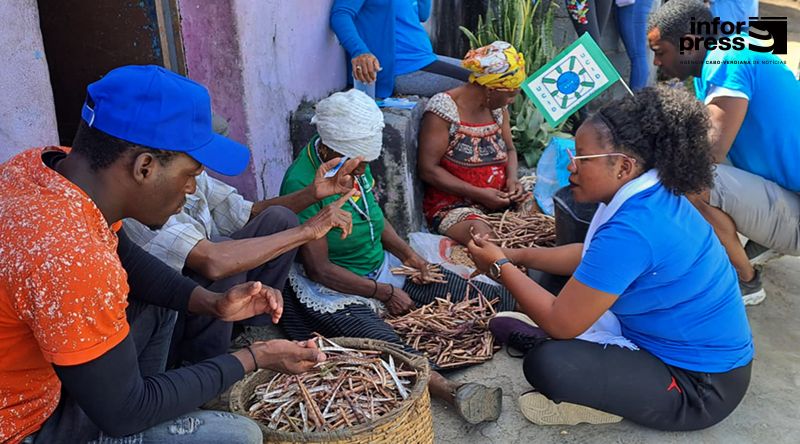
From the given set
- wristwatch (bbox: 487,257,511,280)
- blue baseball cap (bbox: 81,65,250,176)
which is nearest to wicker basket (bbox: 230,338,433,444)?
wristwatch (bbox: 487,257,511,280)

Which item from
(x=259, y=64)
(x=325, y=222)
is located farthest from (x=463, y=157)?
(x=325, y=222)

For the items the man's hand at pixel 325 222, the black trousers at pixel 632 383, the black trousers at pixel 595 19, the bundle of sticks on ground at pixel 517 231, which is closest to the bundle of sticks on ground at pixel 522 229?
the bundle of sticks on ground at pixel 517 231

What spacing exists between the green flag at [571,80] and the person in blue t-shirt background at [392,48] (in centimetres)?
98

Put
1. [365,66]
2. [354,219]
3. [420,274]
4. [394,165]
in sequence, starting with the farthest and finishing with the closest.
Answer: [394,165]
[365,66]
[420,274]
[354,219]

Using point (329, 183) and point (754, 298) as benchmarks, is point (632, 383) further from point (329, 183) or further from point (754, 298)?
point (754, 298)

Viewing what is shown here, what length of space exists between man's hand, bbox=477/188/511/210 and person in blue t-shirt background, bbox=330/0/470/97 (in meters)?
1.00

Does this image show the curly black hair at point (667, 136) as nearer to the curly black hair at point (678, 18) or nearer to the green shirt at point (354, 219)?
the green shirt at point (354, 219)

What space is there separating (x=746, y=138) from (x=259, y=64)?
8.91 feet

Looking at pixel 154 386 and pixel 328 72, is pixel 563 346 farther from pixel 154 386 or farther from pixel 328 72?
pixel 328 72

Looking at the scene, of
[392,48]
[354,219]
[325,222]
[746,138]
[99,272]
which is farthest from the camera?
[392,48]

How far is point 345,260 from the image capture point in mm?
3611

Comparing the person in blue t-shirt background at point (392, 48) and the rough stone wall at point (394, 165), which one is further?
the person in blue t-shirt background at point (392, 48)

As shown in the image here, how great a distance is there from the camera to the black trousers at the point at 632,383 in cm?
273

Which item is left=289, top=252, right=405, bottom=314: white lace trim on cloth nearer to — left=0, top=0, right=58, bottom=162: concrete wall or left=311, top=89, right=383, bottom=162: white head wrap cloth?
left=311, top=89, right=383, bottom=162: white head wrap cloth
